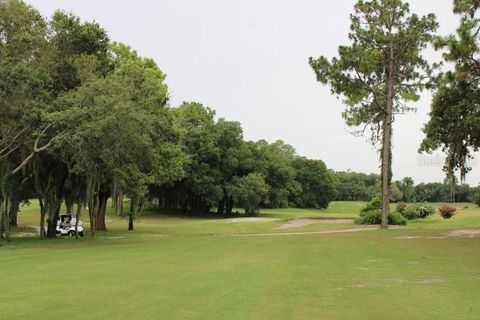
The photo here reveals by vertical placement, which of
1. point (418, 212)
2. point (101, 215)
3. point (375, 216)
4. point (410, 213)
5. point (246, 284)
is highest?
point (418, 212)

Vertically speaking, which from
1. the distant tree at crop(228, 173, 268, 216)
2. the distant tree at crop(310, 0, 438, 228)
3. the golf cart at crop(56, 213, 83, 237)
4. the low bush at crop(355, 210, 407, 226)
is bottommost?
the golf cart at crop(56, 213, 83, 237)

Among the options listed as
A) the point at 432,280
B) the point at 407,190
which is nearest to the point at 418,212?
the point at 432,280

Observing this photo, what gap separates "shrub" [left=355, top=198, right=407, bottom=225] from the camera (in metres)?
45.2

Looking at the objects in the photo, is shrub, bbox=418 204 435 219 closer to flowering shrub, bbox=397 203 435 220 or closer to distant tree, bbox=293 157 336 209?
flowering shrub, bbox=397 203 435 220

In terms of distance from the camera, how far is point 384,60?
35.5 m

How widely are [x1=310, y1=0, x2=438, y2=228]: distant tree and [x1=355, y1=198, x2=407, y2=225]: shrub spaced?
30.6 feet

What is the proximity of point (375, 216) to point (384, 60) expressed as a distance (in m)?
16.8

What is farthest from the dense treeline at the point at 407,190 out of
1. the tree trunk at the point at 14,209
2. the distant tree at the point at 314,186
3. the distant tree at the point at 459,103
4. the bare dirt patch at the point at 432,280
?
the bare dirt patch at the point at 432,280

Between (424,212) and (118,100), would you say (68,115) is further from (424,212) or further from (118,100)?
(424,212)

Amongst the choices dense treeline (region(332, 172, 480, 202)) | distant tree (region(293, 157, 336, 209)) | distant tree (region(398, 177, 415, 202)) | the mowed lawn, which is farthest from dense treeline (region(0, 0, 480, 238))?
distant tree (region(398, 177, 415, 202))

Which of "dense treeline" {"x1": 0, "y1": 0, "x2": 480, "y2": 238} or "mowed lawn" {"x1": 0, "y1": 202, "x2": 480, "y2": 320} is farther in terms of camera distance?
"dense treeline" {"x1": 0, "y1": 0, "x2": 480, "y2": 238}

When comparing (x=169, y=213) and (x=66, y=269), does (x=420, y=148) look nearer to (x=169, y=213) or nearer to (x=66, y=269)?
(x=66, y=269)

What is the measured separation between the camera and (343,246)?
2392cm

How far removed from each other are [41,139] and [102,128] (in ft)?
19.1
